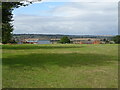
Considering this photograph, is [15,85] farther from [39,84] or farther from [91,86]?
[91,86]

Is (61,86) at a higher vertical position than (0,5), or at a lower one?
lower

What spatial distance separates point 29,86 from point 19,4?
8.45 m

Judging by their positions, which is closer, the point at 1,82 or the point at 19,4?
the point at 1,82

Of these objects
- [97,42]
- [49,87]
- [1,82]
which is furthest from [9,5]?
[97,42]

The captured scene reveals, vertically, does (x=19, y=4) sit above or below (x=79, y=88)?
above

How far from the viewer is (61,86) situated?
7.40 metres

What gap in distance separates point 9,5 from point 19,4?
105 centimetres

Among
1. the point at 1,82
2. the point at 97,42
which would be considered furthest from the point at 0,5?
the point at 97,42

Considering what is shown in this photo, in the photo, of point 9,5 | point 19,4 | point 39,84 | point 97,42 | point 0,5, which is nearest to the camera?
point 39,84

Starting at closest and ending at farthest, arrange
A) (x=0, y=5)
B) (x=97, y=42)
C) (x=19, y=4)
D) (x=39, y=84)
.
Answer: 1. (x=39, y=84)
2. (x=0, y=5)
3. (x=19, y=4)
4. (x=97, y=42)

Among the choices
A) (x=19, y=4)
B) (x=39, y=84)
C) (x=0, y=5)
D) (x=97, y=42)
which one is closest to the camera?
(x=39, y=84)

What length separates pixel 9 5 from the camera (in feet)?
45.8

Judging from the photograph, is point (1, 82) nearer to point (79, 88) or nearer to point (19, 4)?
point (79, 88)

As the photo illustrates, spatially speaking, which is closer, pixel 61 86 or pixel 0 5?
pixel 61 86
